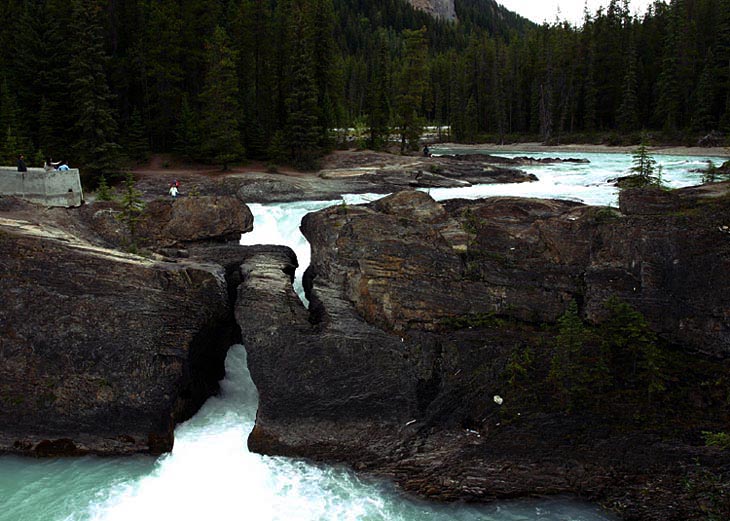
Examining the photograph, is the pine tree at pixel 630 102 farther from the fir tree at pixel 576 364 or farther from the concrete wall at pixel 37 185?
the concrete wall at pixel 37 185

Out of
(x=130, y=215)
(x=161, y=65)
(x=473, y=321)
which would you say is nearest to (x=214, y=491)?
(x=473, y=321)

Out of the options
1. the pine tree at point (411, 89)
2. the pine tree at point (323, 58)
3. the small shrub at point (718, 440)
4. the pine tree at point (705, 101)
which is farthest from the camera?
the pine tree at point (705, 101)

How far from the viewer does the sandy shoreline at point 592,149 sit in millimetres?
45153

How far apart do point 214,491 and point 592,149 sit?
2165 inches

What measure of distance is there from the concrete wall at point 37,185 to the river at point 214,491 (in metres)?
9.83

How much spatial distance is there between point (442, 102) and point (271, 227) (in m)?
77.9

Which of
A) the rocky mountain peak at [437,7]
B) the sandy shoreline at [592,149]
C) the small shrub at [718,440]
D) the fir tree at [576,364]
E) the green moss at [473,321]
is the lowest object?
the small shrub at [718,440]

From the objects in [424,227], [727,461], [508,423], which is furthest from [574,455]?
[424,227]

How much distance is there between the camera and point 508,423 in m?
12.5

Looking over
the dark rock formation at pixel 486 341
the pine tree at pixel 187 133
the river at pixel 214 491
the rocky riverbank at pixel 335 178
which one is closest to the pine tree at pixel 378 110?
the rocky riverbank at pixel 335 178

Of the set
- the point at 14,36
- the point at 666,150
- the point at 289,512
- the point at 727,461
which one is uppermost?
the point at 14,36

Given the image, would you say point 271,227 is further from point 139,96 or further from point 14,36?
point 14,36

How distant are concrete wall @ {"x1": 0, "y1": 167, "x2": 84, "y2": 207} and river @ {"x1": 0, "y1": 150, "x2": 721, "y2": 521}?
387 inches

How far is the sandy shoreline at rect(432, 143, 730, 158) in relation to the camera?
1778 inches
